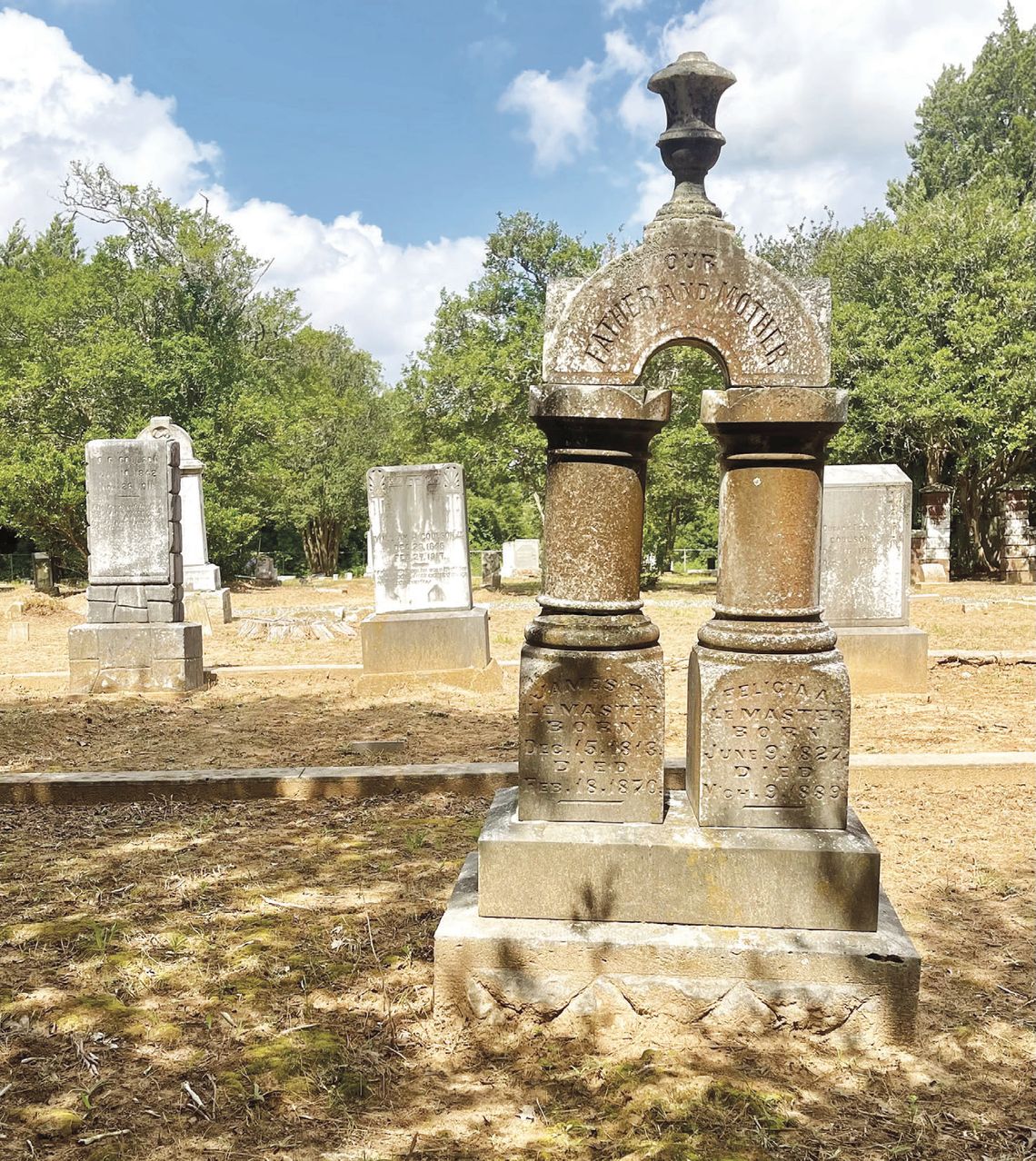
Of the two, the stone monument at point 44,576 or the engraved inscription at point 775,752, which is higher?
the stone monument at point 44,576

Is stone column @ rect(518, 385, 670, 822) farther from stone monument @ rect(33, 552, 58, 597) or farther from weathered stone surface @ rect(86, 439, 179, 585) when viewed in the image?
stone monument @ rect(33, 552, 58, 597)

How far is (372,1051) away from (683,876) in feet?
3.74

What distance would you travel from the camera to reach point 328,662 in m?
11.0

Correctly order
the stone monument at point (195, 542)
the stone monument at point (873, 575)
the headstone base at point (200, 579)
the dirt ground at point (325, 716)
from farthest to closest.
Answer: the headstone base at point (200, 579), the stone monument at point (195, 542), the stone monument at point (873, 575), the dirt ground at point (325, 716)

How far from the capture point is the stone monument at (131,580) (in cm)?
932

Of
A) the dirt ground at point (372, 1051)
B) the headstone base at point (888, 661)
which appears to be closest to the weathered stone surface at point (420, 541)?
the headstone base at point (888, 661)

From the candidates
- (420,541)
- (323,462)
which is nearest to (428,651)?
(420,541)

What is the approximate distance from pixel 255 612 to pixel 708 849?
15041mm

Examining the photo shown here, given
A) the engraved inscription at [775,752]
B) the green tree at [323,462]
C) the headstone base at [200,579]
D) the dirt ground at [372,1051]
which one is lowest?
the dirt ground at [372,1051]

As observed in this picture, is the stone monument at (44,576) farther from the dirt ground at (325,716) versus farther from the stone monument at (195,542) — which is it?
the dirt ground at (325,716)

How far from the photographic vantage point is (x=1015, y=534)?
76.5ft

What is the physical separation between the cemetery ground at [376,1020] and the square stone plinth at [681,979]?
7 cm

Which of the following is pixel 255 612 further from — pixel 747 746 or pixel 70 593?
pixel 747 746

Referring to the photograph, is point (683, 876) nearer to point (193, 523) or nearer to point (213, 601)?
point (213, 601)
